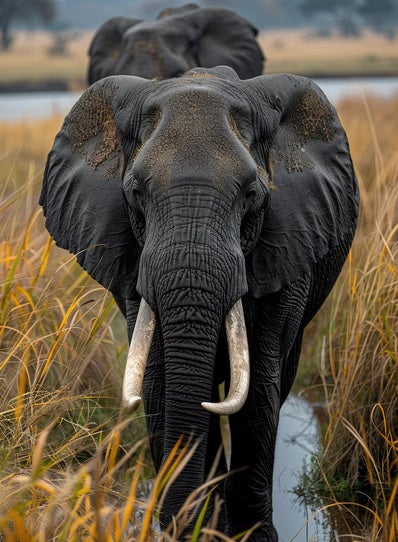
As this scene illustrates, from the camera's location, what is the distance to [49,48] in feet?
212

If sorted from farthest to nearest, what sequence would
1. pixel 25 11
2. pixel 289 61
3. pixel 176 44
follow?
pixel 25 11
pixel 289 61
pixel 176 44

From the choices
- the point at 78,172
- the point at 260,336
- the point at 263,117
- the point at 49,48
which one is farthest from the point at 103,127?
the point at 49,48

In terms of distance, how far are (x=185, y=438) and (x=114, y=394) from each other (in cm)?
205

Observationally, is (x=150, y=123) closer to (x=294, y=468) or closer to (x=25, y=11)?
(x=294, y=468)

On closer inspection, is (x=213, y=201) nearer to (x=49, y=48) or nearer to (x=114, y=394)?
(x=114, y=394)

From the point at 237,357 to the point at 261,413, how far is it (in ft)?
3.03

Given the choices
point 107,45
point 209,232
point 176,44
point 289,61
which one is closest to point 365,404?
point 209,232

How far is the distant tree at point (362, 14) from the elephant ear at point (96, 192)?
254 ft

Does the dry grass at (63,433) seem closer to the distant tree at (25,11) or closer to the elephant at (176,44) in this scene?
the elephant at (176,44)

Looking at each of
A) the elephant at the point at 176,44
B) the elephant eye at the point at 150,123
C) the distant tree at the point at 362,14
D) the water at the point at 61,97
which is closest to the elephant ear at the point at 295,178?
the elephant eye at the point at 150,123

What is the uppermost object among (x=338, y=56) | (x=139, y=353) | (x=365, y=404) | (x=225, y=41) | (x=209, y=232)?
(x=209, y=232)

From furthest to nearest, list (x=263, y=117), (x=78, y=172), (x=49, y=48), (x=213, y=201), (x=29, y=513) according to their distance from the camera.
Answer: (x=49, y=48) < (x=78, y=172) < (x=263, y=117) < (x=213, y=201) < (x=29, y=513)

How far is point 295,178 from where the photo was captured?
4414 mm

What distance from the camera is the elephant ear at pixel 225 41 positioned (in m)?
10.6
